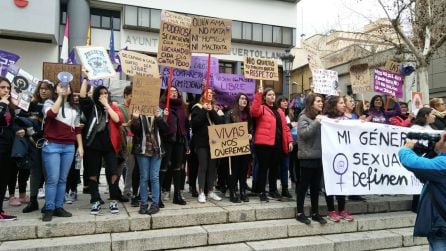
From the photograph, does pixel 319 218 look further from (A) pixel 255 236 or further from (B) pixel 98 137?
(B) pixel 98 137

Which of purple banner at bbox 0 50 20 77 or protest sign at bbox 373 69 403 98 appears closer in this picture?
purple banner at bbox 0 50 20 77

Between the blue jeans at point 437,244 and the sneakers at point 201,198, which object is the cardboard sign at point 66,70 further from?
the blue jeans at point 437,244

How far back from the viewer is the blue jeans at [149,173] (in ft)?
19.0

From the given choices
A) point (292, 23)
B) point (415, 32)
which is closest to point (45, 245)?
point (415, 32)

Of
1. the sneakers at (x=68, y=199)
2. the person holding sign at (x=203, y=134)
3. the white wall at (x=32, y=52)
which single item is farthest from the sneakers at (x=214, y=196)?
the white wall at (x=32, y=52)

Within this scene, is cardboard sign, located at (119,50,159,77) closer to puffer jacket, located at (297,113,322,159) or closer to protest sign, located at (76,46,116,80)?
protest sign, located at (76,46,116,80)

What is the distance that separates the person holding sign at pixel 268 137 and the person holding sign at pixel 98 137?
2.24 meters

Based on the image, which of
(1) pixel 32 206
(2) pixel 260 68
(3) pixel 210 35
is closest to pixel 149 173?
(1) pixel 32 206

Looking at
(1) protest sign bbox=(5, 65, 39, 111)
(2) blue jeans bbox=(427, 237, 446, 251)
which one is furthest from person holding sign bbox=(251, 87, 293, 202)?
(1) protest sign bbox=(5, 65, 39, 111)

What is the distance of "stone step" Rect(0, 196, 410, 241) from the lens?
16.6 feet

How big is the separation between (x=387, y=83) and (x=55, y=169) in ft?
22.7

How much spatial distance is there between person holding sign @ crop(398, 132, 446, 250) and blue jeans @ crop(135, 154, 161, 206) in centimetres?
349

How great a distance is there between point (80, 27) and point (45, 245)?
79.7 ft

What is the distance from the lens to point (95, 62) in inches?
254
